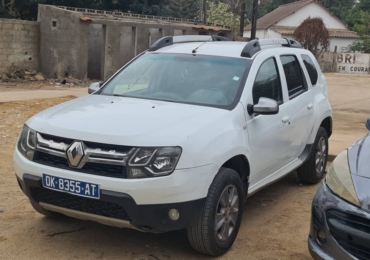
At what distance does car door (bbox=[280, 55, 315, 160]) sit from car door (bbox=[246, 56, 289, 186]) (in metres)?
0.16

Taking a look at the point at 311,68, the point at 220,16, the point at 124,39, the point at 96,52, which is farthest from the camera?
the point at 220,16

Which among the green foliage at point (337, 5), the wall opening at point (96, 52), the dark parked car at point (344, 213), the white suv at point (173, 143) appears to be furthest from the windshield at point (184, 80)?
the green foliage at point (337, 5)

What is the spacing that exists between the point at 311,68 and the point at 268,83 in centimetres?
146

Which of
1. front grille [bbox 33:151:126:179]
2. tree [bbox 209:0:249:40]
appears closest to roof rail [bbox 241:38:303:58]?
front grille [bbox 33:151:126:179]

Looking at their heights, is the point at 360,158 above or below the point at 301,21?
below

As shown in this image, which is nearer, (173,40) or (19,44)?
(173,40)

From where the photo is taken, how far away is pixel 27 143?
402cm

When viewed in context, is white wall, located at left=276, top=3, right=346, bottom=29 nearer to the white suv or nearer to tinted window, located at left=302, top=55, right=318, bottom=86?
tinted window, located at left=302, top=55, right=318, bottom=86

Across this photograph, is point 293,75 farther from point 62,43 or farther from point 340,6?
point 340,6

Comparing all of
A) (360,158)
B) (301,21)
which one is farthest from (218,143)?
(301,21)

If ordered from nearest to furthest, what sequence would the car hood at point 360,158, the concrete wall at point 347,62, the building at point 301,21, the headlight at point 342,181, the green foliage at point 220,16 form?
the headlight at point 342,181 → the car hood at point 360,158 → the concrete wall at point 347,62 → the building at point 301,21 → the green foliage at point 220,16

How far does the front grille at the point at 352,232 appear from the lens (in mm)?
3111

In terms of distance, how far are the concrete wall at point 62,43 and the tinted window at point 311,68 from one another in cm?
1532

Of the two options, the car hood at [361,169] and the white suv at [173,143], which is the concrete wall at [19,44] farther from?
the car hood at [361,169]
